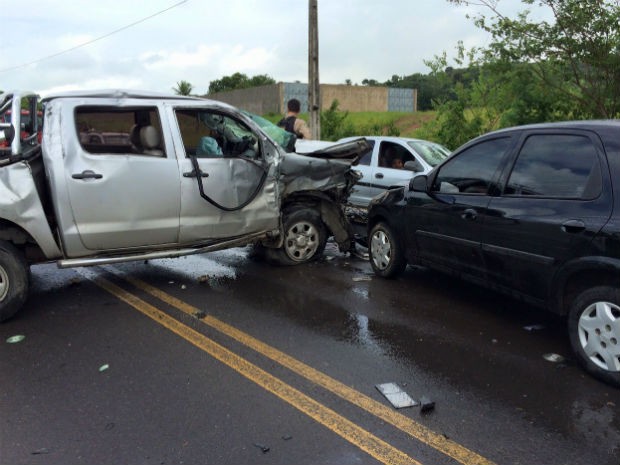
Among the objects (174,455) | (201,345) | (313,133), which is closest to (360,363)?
(201,345)

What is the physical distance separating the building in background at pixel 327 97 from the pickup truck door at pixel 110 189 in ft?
149

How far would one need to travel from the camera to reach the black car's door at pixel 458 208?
4.75 metres

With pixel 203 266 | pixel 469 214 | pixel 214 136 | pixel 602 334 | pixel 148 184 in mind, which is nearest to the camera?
pixel 602 334

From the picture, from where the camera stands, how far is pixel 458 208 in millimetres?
4961

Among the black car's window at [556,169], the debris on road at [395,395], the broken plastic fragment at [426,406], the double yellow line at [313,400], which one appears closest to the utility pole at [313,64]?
the double yellow line at [313,400]

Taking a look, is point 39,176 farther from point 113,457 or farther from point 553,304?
point 553,304

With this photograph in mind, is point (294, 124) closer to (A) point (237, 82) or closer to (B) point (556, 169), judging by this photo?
(B) point (556, 169)

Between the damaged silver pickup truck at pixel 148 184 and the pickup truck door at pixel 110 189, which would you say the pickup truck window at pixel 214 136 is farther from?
the pickup truck door at pixel 110 189

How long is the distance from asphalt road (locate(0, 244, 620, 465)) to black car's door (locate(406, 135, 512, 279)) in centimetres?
55

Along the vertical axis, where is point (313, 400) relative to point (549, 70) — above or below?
below

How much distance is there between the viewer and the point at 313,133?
15.2 meters

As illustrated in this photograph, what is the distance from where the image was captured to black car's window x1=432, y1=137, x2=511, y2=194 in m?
4.77

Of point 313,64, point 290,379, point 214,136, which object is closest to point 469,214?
point 290,379

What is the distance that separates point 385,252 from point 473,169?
1594 mm
